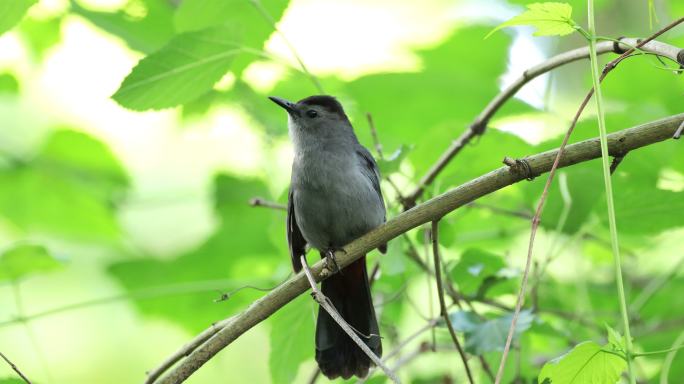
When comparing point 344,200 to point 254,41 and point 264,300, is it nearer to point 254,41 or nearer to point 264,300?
point 254,41

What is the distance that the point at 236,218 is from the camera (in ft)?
14.7

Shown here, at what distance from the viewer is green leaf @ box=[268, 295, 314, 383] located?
2.72 metres

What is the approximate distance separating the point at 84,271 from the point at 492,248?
423 centimetres

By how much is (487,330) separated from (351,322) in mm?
833

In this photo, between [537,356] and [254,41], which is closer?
[254,41]

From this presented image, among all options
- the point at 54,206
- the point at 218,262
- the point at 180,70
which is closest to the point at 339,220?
the point at 180,70

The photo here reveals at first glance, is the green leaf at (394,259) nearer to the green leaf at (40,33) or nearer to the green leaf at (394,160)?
the green leaf at (394,160)

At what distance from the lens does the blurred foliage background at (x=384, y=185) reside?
2.80m

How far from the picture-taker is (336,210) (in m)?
3.35

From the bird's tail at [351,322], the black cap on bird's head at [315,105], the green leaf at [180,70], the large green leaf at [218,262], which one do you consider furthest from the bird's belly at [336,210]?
the green leaf at [180,70]

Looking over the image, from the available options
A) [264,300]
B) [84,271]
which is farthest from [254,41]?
[84,271]

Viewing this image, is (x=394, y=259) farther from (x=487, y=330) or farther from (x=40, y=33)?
(x=40, y=33)

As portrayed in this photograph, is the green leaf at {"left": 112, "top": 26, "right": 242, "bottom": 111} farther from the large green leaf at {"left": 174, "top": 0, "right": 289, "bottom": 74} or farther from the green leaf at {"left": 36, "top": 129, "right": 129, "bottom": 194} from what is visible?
the green leaf at {"left": 36, "top": 129, "right": 129, "bottom": 194}

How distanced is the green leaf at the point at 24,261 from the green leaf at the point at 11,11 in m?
0.92
